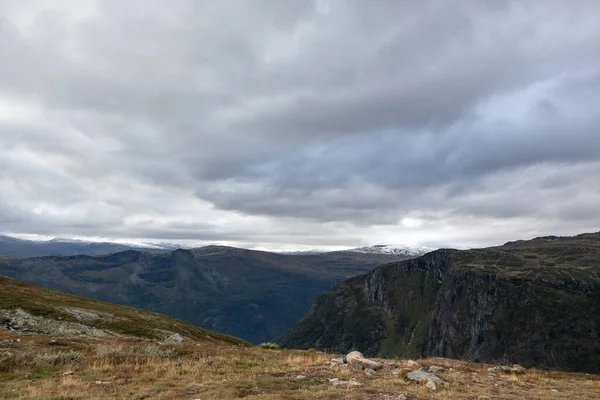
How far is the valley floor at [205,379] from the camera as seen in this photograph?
18.4 metres

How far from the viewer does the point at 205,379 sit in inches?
864

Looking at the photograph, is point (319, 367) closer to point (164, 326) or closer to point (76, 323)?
point (76, 323)

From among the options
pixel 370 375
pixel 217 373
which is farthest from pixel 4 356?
pixel 370 375

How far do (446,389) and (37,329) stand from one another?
49.1 metres

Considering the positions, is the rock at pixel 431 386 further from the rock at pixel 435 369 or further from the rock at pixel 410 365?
the rock at pixel 410 365

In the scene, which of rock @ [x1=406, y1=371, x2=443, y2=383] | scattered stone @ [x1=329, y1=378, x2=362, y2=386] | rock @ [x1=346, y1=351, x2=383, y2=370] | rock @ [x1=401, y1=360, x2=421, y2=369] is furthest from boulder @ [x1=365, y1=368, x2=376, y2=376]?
scattered stone @ [x1=329, y1=378, x2=362, y2=386]

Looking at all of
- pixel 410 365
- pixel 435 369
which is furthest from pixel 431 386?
pixel 410 365

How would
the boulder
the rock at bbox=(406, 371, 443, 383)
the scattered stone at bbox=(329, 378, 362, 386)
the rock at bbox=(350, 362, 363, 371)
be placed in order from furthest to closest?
the rock at bbox=(350, 362, 363, 371)
the boulder
the rock at bbox=(406, 371, 443, 383)
the scattered stone at bbox=(329, 378, 362, 386)

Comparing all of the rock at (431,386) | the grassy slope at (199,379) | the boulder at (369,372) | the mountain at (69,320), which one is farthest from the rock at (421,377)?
the mountain at (69,320)

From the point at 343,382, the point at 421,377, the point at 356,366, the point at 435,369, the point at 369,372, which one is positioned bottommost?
the point at 435,369

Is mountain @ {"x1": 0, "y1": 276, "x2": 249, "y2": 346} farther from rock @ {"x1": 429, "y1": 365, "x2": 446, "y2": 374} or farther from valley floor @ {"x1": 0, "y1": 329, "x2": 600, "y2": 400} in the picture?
rock @ {"x1": 429, "y1": 365, "x2": 446, "y2": 374}

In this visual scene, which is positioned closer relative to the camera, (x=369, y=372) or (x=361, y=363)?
(x=369, y=372)

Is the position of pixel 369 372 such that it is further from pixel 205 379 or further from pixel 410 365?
pixel 205 379

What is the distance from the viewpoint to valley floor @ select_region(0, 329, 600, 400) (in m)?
18.4
